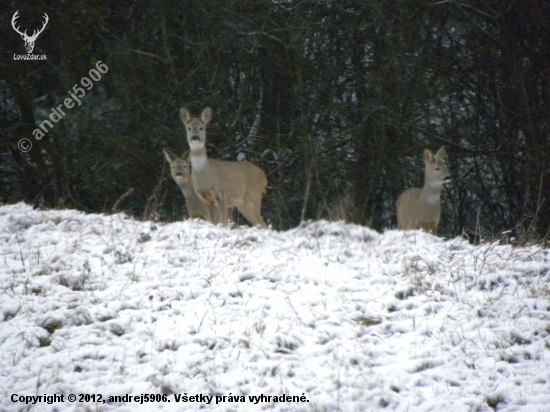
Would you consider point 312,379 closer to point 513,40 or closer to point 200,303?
point 200,303

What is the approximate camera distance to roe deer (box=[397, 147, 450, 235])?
33.7 ft

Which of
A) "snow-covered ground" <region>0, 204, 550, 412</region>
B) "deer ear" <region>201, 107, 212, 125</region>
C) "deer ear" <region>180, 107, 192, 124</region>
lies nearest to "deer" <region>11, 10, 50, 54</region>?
"deer ear" <region>180, 107, 192, 124</region>

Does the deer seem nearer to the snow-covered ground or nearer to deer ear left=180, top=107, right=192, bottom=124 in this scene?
deer ear left=180, top=107, right=192, bottom=124

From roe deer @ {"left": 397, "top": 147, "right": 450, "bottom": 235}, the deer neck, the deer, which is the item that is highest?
the deer

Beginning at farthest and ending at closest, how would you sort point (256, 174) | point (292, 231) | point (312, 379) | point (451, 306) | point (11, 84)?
point (11, 84), point (256, 174), point (292, 231), point (451, 306), point (312, 379)

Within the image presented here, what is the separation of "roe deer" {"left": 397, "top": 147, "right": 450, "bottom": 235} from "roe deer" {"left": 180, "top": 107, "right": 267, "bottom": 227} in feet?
6.99

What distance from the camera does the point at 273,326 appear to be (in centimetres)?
539

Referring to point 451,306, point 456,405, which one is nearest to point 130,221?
point 451,306

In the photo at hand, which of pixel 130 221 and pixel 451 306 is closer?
pixel 451 306

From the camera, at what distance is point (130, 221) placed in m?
8.55

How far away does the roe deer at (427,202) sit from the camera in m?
10.3

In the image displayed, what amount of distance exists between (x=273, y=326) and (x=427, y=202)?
5.53 m

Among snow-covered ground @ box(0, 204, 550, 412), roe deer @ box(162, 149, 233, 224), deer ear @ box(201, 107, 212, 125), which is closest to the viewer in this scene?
snow-covered ground @ box(0, 204, 550, 412)

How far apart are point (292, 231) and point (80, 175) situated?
22.6ft
